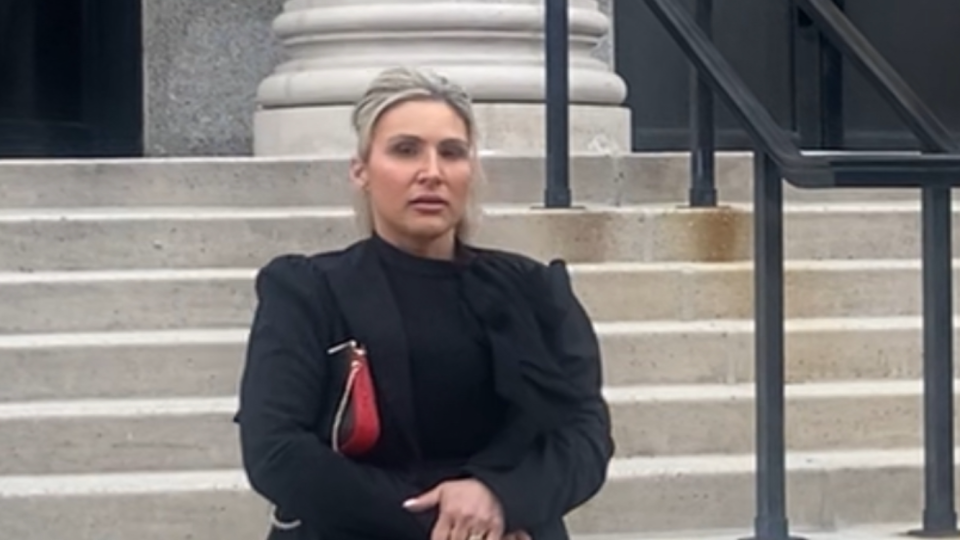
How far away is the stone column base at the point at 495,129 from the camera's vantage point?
7.10 m

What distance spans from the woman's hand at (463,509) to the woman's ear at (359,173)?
0.48 metres

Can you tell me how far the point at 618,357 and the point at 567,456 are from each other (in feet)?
8.75

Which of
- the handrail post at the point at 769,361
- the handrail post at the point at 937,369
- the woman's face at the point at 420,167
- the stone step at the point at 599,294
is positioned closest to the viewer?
the woman's face at the point at 420,167

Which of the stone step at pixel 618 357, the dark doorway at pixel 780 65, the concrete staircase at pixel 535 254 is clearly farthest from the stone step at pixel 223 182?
the dark doorway at pixel 780 65

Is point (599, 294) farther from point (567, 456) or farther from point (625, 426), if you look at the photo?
point (567, 456)

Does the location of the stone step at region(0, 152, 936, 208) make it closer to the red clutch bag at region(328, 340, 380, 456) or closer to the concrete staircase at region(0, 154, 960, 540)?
the concrete staircase at region(0, 154, 960, 540)

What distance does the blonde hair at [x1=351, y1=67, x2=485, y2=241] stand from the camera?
3250 mm

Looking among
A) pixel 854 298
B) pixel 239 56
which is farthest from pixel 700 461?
pixel 239 56

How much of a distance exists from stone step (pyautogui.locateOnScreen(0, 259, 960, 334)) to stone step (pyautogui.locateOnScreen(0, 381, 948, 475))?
0.31m

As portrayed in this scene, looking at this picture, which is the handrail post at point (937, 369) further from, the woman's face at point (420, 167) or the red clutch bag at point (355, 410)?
the red clutch bag at point (355, 410)

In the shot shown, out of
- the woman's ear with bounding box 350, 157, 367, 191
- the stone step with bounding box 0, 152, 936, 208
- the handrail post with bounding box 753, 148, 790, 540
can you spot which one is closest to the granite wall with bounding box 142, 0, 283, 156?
the stone step with bounding box 0, 152, 936, 208

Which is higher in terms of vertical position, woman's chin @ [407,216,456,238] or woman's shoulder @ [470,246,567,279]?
woman's chin @ [407,216,456,238]

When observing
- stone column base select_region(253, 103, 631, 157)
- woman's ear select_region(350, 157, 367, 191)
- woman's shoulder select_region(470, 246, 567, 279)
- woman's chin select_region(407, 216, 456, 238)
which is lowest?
woman's shoulder select_region(470, 246, 567, 279)

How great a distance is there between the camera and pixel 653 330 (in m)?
5.95
